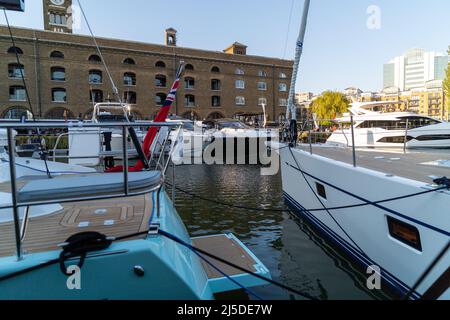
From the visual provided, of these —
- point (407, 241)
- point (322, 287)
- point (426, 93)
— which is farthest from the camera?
point (426, 93)

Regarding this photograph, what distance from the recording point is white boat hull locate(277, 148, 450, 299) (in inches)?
139

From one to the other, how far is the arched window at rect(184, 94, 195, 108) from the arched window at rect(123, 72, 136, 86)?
261 inches

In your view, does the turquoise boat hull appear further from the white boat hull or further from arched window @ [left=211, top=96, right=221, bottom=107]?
arched window @ [left=211, top=96, right=221, bottom=107]

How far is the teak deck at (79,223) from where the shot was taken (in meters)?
2.94

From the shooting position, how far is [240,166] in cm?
1798

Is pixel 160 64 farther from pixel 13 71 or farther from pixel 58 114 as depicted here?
pixel 13 71

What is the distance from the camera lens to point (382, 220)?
14.4ft

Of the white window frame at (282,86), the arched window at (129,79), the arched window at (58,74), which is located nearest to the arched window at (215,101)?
the white window frame at (282,86)

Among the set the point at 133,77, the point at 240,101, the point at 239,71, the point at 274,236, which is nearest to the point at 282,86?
the point at 239,71

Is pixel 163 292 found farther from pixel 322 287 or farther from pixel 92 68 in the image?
pixel 92 68

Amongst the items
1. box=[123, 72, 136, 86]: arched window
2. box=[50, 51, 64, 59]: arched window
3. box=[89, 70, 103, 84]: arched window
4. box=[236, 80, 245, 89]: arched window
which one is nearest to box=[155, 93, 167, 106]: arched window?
box=[123, 72, 136, 86]: arched window

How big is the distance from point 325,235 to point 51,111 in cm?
3704
